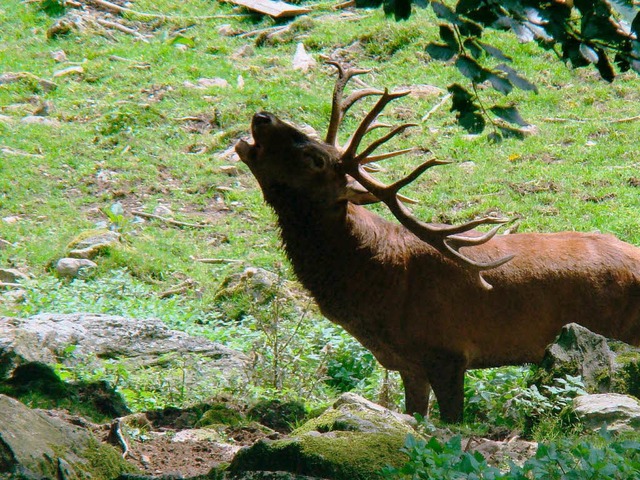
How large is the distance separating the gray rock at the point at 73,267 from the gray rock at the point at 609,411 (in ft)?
18.2

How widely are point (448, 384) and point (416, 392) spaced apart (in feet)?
1.13

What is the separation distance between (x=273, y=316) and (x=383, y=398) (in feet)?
3.20

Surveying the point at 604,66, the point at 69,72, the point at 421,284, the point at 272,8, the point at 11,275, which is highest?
the point at 604,66

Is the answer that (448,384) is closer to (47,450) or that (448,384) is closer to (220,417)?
(220,417)

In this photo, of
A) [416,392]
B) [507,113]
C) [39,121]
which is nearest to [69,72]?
[39,121]

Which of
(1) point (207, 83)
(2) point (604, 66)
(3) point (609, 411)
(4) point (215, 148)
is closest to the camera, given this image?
(2) point (604, 66)

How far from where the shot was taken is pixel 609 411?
5004 mm

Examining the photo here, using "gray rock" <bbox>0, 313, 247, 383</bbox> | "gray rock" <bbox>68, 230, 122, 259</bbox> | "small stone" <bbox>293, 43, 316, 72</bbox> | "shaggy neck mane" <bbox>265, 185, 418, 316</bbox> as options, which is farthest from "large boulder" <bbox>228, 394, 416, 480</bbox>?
"small stone" <bbox>293, 43, 316, 72</bbox>

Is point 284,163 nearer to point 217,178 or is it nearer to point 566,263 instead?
point 566,263

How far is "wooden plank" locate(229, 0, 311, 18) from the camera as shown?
15.3 metres

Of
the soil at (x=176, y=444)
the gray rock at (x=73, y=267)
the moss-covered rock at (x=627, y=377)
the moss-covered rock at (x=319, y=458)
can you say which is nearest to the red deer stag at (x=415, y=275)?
the moss-covered rock at (x=627, y=377)

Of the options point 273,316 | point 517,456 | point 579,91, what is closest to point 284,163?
point 273,316

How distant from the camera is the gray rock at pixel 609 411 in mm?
4891

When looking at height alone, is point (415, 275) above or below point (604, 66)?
below
